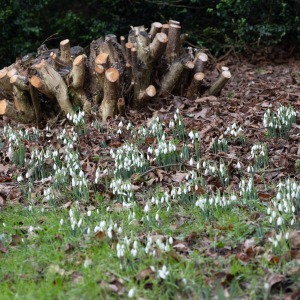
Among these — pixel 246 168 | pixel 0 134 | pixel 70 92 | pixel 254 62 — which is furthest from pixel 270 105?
pixel 254 62

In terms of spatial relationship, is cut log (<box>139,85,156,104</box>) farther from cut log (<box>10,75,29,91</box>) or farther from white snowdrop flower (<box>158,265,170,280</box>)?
white snowdrop flower (<box>158,265,170,280</box>)

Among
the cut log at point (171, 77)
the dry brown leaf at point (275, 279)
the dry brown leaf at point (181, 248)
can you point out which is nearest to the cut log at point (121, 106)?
the cut log at point (171, 77)

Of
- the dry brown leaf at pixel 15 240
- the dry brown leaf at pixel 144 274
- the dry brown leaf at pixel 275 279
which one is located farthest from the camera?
the dry brown leaf at pixel 15 240

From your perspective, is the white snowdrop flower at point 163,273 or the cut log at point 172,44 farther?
the cut log at point 172,44

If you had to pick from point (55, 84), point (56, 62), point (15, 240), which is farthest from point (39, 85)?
point (15, 240)

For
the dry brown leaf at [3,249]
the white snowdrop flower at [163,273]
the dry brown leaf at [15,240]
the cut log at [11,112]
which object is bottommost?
the cut log at [11,112]

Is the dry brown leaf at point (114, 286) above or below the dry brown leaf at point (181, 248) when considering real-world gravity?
above

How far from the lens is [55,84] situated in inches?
299

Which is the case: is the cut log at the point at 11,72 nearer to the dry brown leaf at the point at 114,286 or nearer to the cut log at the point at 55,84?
the cut log at the point at 55,84

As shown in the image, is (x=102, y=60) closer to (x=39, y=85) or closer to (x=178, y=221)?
(x=39, y=85)

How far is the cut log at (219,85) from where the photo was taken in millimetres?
8047

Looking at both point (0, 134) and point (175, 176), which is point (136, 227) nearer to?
point (175, 176)

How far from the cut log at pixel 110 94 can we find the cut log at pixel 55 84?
0.45 m

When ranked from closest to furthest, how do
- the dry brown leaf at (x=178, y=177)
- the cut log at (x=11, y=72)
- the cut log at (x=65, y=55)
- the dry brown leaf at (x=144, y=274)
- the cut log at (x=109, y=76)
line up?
the dry brown leaf at (x=144, y=274)
the dry brown leaf at (x=178, y=177)
the cut log at (x=109, y=76)
the cut log at (x=11, y=72)
the cut log at (x=65, y=55)
